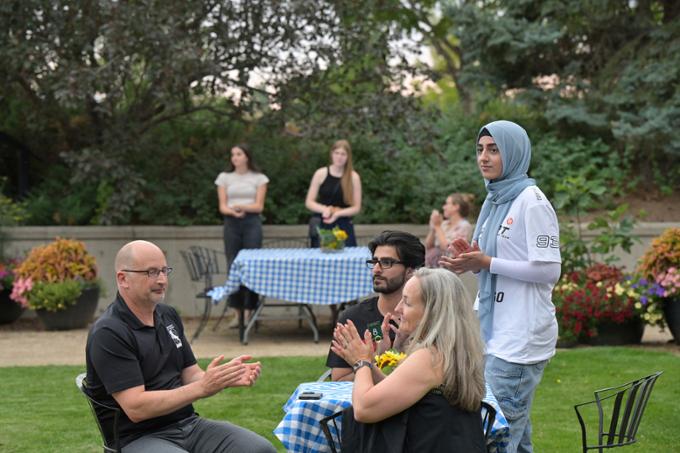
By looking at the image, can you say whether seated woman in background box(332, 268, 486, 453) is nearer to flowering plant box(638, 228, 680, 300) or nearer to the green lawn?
the green lawn

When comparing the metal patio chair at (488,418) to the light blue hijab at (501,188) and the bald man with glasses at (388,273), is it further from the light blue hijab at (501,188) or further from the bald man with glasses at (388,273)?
the bald man with glasses at (388,273)

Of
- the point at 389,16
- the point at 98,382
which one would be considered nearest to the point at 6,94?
the point at 389,16

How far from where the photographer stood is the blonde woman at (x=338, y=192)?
37.8 ft

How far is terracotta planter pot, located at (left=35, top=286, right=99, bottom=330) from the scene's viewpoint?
39.1ft

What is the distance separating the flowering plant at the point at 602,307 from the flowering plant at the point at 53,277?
16.8ft

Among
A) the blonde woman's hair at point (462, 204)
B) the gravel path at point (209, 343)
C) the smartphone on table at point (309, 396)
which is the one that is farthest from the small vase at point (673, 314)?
the smartphone on table at point (309, 396)

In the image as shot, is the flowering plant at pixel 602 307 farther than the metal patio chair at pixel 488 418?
Yes

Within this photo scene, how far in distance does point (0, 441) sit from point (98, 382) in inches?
103

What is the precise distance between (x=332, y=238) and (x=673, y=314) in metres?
3.32

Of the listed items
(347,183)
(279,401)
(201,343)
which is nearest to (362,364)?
(279,401)

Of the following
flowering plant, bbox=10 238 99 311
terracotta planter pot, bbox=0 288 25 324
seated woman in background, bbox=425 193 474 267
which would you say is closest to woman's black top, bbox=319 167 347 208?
seated woman in background, bbox=425 193 474 267

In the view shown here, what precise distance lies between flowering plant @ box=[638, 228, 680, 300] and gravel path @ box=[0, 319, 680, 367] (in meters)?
0.63

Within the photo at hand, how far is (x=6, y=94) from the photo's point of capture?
1397 centimetres

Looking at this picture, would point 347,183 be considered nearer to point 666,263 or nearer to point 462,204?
point 462,204
